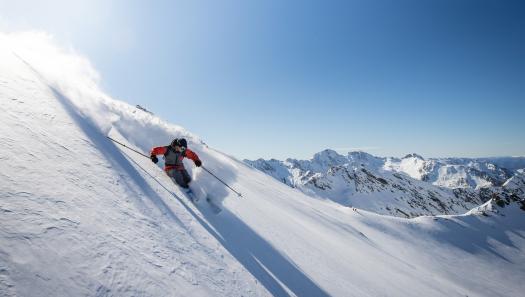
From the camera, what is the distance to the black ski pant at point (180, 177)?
10.5 metres

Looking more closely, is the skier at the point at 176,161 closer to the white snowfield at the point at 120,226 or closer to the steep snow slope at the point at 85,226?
the white snowfield at the point at 120,226

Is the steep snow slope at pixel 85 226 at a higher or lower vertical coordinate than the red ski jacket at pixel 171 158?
lower

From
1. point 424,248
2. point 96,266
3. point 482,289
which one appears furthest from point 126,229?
point 424,248

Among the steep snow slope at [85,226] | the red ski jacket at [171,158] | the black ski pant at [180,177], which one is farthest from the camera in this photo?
the red ski jacket at [171,158]

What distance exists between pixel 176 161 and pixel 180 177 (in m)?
0.84

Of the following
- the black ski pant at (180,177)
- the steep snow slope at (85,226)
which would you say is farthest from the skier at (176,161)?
the steep snow slope at (85,226)

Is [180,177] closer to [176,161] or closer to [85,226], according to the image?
[176,161]

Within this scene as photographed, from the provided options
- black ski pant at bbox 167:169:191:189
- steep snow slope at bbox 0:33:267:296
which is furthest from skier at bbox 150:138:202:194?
steep snow slope at bbox 0:33:267:296

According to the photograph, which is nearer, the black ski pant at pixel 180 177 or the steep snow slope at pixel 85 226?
the steep snow slope at pixel 85 226

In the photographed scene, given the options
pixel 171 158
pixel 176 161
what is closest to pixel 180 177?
pixel 176 161

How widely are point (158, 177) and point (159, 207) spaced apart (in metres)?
3.20

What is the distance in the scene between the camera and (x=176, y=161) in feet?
36.4

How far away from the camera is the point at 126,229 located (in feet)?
16.9

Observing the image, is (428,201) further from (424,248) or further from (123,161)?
(123,161)
